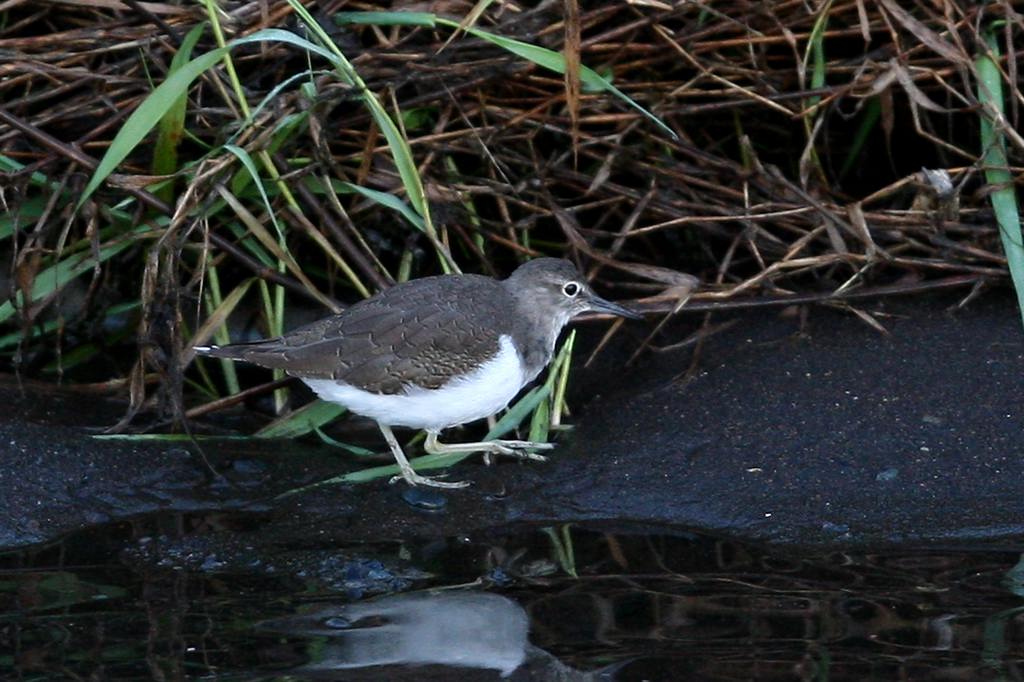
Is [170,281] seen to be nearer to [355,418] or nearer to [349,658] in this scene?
[355,418]

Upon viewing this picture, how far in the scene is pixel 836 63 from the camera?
19.7 feet

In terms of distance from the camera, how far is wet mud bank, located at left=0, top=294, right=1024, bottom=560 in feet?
15.8

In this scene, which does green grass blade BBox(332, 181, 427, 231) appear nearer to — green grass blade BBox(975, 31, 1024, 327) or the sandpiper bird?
the sandpiper bird

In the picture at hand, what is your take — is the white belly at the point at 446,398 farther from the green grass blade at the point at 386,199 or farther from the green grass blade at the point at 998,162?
the green grass blade at the point at 998,162

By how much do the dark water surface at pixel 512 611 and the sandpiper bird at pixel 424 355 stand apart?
0.57 meters

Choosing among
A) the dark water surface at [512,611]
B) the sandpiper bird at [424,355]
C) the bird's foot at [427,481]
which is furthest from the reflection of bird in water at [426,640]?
the sandpiper bird at [424,355]

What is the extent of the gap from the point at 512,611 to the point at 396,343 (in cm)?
136

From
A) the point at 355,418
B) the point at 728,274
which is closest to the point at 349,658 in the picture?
the point at 355,418

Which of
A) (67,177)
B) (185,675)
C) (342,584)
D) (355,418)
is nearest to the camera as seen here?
(185,675)

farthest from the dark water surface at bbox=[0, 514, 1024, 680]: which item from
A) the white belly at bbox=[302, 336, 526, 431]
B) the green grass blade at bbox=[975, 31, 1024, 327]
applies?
the green grass blade at bbox=[975, 31, 1024, 327]

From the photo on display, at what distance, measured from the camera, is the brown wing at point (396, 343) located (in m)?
5.16

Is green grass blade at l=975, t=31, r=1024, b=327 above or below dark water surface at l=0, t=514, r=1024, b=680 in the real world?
above

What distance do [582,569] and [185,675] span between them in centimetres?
131

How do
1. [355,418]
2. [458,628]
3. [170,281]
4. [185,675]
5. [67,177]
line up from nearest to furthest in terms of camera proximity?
[185,675] → [458,628] → [170,281] → [67,177] → [355,418]
